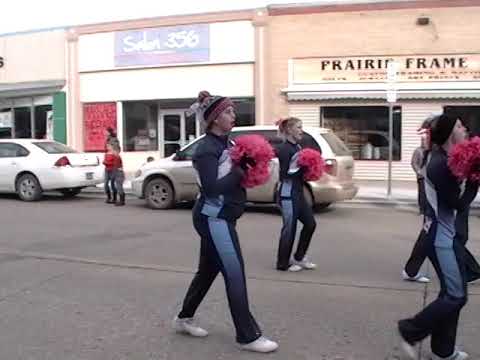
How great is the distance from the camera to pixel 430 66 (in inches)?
719

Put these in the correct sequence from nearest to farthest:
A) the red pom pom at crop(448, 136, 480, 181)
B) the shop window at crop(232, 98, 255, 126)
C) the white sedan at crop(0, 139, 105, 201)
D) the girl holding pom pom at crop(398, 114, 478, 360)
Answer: the red pom pom at crop(448, 136, 480, 181), the girl holding pom pom at crop(398, 114, 478, 360), the white sedan at crop(0, 139, 105, 201), the shop window at crop(232, 98, 255, 126)

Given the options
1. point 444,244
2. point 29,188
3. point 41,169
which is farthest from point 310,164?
point 29,188

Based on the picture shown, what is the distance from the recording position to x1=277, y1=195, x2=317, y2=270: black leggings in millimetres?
7035

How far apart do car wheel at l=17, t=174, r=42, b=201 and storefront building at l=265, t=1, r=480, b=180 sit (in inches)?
300

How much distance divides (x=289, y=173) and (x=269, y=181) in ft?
15.9

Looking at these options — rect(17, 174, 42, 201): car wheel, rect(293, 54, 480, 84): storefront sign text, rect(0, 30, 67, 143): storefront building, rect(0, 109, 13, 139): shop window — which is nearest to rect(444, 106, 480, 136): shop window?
rect(293, 54, 480, 84): storefront sign text

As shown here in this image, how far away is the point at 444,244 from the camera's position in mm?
4082

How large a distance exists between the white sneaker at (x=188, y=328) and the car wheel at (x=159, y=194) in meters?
8.18

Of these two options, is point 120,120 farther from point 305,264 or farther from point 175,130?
point 305,264

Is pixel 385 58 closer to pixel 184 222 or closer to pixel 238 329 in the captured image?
pixel 184 222

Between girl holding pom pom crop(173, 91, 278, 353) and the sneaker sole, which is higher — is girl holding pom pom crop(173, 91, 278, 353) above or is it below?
above

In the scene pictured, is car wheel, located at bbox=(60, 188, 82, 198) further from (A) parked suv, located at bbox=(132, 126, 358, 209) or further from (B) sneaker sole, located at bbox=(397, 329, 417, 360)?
(B) sneaker sole, located at bbox=(397, 329, 417, 360)

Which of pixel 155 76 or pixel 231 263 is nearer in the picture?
pixel 231 263

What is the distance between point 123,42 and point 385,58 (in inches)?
327
